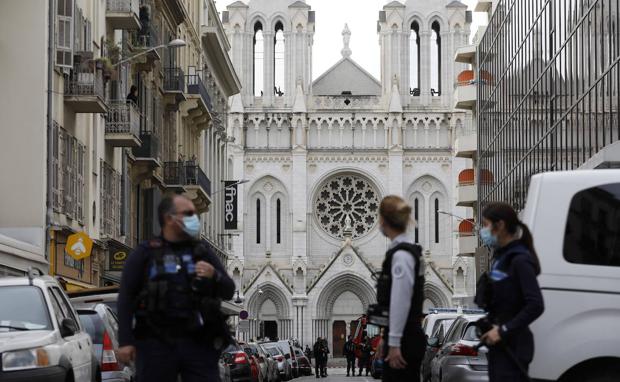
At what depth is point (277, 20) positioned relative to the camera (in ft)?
327

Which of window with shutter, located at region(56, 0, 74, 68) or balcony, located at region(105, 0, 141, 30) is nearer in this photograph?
window with shutter, located at region(56, 0, 74, 68)

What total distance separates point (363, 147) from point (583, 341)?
3352 inches

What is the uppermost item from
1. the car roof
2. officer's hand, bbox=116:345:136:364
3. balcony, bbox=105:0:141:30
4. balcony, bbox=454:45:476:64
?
balcony, bbox=454:45:476:64

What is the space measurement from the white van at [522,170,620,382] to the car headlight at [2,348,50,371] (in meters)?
3.98

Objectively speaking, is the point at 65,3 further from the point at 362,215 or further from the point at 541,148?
the point at 362,215

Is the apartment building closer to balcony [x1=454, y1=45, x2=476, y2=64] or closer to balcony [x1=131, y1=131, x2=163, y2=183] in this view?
balcony [x1=131, y1=131, x2=163, y2=183]

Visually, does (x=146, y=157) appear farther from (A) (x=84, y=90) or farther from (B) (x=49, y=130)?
(B) (x=49, y=130)

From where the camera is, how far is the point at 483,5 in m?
64.4

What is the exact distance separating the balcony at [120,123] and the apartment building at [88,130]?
1.0 inches

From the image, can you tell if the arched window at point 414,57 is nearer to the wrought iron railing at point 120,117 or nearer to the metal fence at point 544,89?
the metal fence at point 544,89

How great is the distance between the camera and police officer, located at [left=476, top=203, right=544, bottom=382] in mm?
10500

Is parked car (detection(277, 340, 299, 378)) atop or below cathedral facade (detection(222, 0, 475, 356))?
below

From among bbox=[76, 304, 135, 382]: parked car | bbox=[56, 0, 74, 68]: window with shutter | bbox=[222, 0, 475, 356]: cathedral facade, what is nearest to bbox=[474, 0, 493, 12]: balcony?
bbox=[222, 0, 475, 356]: cathedral facade

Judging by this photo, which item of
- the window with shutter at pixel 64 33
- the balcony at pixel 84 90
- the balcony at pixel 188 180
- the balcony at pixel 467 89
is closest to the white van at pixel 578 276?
the window with shutter at pixel 64 33
